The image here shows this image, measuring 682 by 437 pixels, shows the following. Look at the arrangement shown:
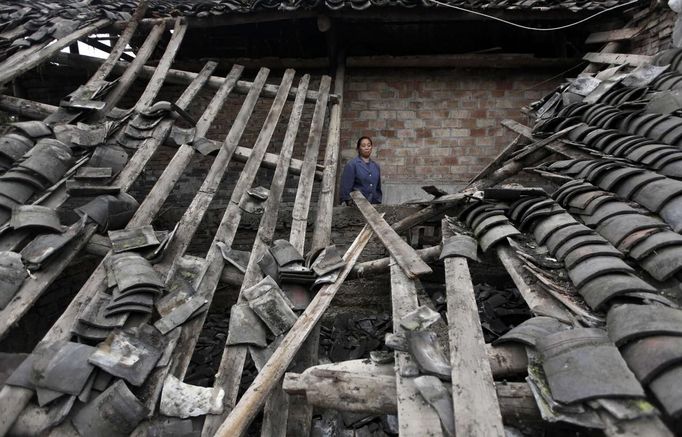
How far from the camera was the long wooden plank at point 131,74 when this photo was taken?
3.60m

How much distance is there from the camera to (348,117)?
5.51 metres

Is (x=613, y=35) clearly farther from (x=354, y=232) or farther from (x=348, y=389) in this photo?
(x=348, y=389)

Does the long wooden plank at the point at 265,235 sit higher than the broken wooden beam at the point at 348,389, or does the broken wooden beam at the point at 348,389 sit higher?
the long wooden plank at the point at 265,235

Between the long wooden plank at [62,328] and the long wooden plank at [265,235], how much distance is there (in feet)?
2.31

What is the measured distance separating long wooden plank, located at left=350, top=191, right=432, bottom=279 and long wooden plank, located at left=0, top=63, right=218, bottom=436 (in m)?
1.53

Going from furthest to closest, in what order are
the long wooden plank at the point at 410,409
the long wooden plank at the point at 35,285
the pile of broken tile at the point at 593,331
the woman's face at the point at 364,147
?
the woman's face at the point at 364,147, the long wooden plank at the point at 35,285, the long wooden plank at the point at 410,409, the pile of broken tile at the point at 593,331

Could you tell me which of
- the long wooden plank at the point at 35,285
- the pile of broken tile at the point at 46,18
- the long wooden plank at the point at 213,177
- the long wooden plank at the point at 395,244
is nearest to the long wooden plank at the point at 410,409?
the long wooden plank at the point at 395,244

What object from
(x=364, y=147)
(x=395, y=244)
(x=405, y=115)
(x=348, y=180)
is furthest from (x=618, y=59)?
(x=395, y=244)

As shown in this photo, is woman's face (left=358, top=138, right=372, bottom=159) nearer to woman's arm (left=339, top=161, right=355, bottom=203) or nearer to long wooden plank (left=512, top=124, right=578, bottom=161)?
woman's arm (left=339, top=161, right=355, bottom=203)

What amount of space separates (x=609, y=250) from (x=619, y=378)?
33.8 inches

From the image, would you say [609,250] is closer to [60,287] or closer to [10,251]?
[10,251]

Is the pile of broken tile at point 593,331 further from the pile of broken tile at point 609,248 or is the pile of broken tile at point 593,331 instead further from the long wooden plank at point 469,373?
the long wooden plank at point 469,373

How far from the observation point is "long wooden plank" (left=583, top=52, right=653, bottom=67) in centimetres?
386

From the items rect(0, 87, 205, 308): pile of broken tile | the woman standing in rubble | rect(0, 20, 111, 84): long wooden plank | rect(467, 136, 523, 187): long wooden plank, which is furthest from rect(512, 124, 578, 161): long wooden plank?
rect(0, 20, 111, 84): long wooden plank
